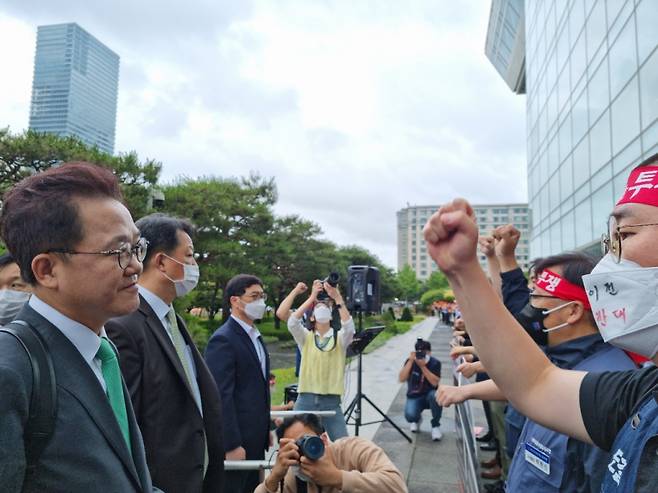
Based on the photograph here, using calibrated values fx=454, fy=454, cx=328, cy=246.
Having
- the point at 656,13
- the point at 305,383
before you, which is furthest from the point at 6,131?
the point at 656,13

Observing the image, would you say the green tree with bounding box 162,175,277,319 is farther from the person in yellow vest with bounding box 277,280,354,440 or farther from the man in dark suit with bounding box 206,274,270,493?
the man in dark suit with bounding box 206,274,270,493

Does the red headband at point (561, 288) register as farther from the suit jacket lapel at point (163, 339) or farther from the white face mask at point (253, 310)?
the white face mask at point (253, 310)

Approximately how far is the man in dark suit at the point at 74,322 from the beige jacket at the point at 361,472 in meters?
1.09

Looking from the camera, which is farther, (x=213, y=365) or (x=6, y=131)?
(x=6, y=131)

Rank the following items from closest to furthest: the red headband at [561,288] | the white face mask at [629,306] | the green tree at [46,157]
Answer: the white face mask at [629,306], the red headband at [561,288], the green tree at [46,157]

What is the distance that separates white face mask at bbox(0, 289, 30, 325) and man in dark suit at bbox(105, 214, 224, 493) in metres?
0.73

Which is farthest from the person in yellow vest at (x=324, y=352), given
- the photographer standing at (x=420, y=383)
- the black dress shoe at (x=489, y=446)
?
the black dress shoe at (x=489, y=446)

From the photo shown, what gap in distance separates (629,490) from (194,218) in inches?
776

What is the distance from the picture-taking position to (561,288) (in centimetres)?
224

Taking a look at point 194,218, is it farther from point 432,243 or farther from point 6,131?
point 432,243

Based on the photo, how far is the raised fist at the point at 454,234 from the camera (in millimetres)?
1024

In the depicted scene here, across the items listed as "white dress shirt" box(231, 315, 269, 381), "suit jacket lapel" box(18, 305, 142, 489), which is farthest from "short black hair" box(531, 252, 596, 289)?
"suit jacket lapel" box(18, 305, 142, 489)

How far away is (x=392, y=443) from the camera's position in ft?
18.7

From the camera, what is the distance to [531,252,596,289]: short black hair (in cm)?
225
